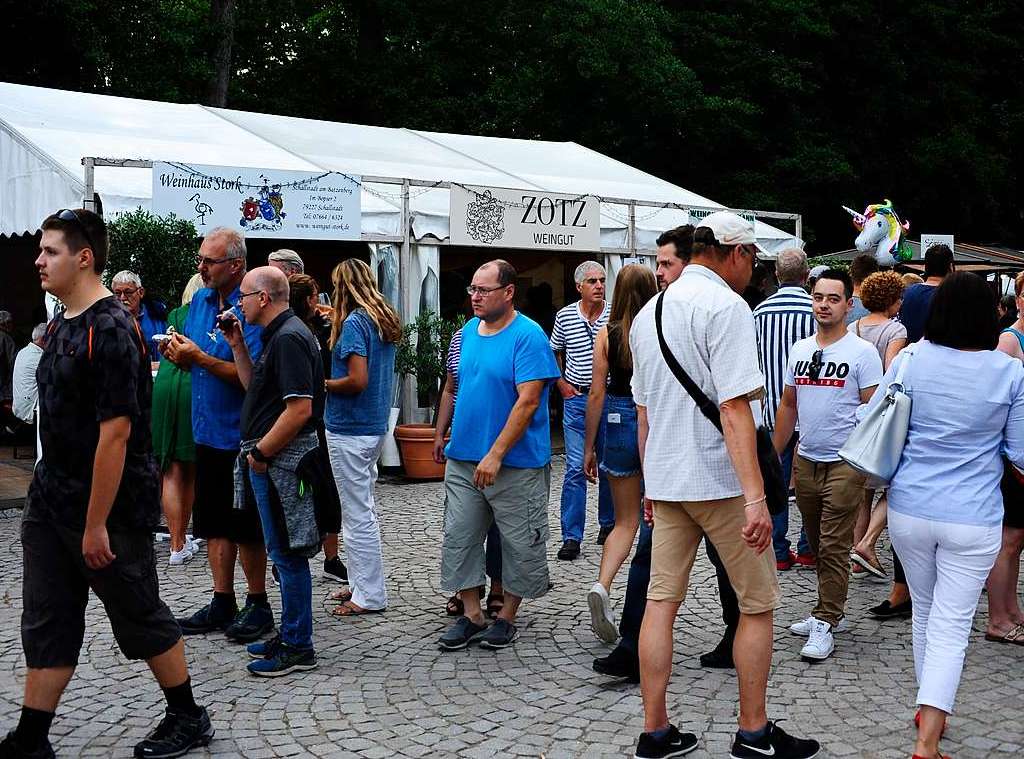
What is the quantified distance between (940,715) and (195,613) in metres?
3.64

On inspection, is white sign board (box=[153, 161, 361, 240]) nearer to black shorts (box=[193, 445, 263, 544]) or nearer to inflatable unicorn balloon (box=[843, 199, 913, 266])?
black shorts (box=[193, 445, 263, 544])

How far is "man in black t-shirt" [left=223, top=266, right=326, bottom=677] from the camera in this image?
472cm

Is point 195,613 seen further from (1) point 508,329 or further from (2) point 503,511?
(1) point 508,329

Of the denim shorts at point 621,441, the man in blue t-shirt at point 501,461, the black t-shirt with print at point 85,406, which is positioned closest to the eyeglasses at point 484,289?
the man in blue t-shirt at point 501,461

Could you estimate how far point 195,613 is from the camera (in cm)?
569

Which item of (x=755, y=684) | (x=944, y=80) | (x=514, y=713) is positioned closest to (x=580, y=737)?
(x=514, y=713)

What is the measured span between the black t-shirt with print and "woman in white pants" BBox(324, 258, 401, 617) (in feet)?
6.21

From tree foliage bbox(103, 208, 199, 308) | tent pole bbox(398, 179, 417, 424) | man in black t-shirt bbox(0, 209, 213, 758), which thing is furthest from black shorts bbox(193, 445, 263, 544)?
tent pole bbox(398, 179, 417, 424)

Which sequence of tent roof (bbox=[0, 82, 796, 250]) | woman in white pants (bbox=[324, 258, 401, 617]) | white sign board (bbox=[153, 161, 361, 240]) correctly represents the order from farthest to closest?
1. tent roof (bbox=[0, 82, 796, 250])
2. white sign board (bbox=[153, 161, 361, 240])
3. woman in white pants (bbox=[324, 258, 401, 617])

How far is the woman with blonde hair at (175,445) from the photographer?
6.79 m

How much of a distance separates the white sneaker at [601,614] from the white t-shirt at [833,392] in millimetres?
1259

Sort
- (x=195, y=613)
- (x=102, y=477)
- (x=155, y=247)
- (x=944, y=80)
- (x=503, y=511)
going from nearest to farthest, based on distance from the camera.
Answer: (x=102, y=477), (x=503, y=511), (x=195, y=613), (x=155, y=247), (x=944, y=80)

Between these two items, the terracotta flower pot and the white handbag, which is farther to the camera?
the terracotta flower pot

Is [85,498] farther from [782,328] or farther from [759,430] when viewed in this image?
[782,328]
